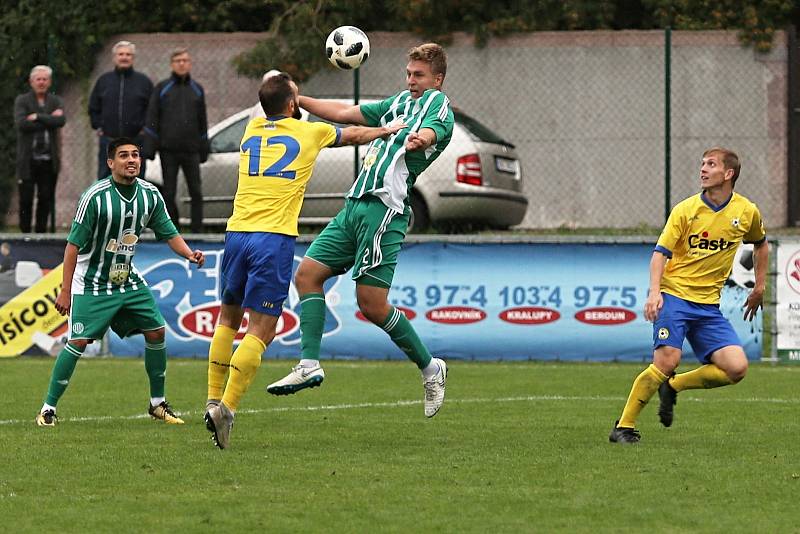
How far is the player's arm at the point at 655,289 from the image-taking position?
327 inches

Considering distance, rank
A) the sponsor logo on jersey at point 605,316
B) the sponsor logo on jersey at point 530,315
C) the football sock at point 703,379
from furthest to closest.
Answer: the sponsor logo on jersey at point 530,315
the sponsor logo on jersey at point 605,316
the football sock at point 703,379

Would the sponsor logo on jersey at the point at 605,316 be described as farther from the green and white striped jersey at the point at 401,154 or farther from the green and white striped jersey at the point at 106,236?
the green and white striped jersey at the point at 106,236

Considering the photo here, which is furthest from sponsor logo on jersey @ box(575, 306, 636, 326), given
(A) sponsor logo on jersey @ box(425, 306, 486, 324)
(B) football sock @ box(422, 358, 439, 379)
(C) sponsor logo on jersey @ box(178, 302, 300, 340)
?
(B) football sock @ box(422, 358, 439, 379)

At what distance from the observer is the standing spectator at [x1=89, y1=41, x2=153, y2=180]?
16.1 metres

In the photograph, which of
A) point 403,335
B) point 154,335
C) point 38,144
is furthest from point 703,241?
point 38,144

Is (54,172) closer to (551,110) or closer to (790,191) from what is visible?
(551,110)

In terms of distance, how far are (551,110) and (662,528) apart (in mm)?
12967

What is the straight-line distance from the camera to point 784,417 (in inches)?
398

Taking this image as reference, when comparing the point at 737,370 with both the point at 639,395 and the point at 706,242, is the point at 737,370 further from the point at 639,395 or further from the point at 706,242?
the point at 706,242

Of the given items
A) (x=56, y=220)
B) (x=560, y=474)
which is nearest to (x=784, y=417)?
(x=560, y=474)

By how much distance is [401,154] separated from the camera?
29.7 feet

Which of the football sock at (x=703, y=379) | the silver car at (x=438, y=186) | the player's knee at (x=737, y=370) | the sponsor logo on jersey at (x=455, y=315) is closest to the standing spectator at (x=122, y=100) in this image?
the silver car at (x=438, y=186)

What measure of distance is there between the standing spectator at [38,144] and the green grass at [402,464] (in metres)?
4.92

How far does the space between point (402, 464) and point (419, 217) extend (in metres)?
8.53
